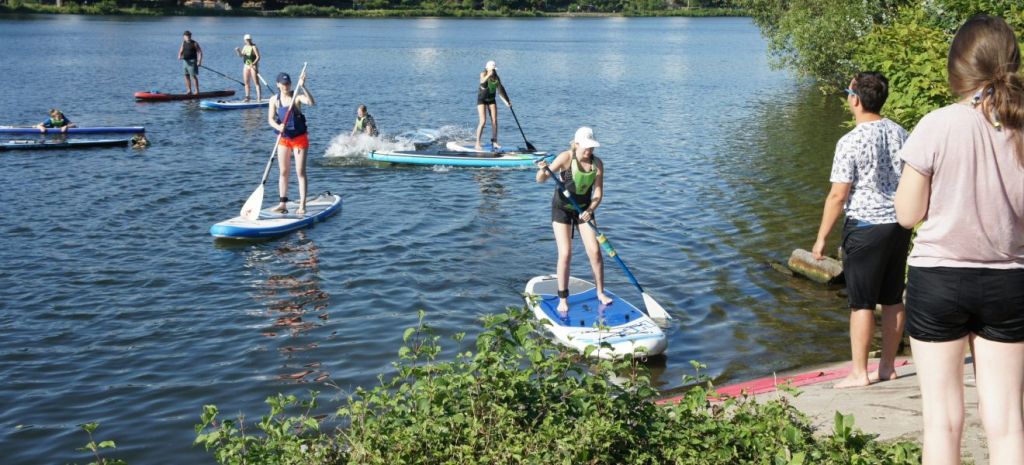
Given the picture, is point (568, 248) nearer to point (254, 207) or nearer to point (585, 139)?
point (585, 139)

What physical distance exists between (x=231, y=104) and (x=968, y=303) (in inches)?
1076

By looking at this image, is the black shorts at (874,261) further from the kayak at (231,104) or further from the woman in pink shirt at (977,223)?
the kayak at (231,104)

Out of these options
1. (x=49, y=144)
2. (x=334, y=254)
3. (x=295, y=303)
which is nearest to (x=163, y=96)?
(x=49, y=144)

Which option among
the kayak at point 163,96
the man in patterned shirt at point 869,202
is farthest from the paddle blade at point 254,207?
the kayak at point 163,96

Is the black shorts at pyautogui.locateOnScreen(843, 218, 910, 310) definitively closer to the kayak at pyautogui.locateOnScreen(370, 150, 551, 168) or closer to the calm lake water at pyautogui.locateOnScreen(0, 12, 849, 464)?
the calm lake water at pyautogui.locateOnScreen(0, 12, 849, 464)

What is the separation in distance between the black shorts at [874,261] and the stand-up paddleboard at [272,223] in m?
9.71

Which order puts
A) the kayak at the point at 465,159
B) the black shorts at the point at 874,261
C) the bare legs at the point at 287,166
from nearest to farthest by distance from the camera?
the black shorts at the point at 874,261, the bare legs at the point at 287,166, the kayak at the point at 465,159

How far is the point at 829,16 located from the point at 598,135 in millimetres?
8052

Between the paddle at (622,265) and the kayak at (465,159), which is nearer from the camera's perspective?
the paddle at (622,265)

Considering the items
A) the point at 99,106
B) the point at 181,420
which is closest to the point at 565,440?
the point at 181,420

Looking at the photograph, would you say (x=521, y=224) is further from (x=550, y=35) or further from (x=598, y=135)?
(x=550, y=35)

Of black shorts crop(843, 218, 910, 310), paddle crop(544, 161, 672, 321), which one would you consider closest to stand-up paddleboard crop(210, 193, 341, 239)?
paddle crop(544, 161, 672, 321)

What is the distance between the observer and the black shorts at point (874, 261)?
6.72 metres

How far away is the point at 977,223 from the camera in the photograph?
434cm
